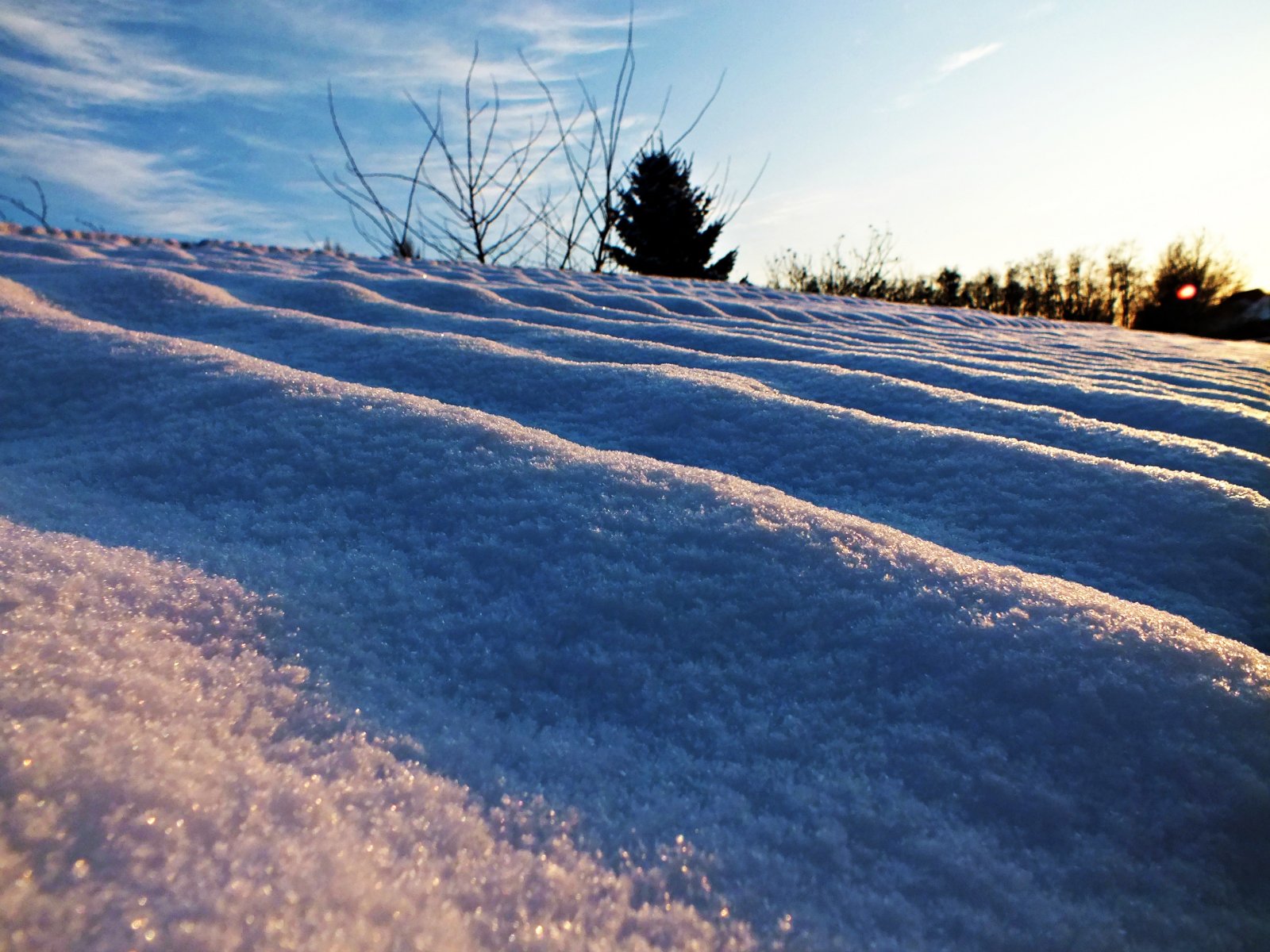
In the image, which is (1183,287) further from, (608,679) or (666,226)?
(608,679)

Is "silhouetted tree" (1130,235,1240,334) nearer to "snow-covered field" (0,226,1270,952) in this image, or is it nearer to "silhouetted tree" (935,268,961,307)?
"silhouetted tree" (935,268,961,307)

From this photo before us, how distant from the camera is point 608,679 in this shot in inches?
25.8

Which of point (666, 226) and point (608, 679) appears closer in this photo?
point (608, 679)

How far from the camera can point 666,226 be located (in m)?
16.9

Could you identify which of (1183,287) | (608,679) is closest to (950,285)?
(1183,287)

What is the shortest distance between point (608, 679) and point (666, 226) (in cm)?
1735

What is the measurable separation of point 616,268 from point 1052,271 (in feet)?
36.3

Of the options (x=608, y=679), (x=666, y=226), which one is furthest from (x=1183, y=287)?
(x=608, y=679)

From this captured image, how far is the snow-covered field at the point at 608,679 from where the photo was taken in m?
0.44

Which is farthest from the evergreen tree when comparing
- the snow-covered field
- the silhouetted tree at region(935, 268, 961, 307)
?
the snow-covered field

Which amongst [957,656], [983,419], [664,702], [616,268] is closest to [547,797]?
[664,702]

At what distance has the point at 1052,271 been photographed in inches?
714

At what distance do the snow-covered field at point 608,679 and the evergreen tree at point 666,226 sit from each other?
16050 millimetres

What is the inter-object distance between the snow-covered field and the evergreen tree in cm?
1605
